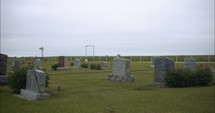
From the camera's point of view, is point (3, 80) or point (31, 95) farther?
point (3, 80)

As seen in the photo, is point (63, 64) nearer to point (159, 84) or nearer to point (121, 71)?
point (121, 71)

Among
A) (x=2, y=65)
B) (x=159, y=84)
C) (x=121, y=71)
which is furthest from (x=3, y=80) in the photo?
(x=159, y=84)

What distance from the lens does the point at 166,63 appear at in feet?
67.6

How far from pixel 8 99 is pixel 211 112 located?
28.9ft

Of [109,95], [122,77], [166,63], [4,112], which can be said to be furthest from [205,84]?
[4,112]

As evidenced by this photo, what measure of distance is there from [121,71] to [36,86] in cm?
1041

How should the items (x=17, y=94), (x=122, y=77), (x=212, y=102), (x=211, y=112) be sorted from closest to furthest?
(x=211, y=112) → (x=212, y=102) → (x=17, y=94) → (x=122, y=77)

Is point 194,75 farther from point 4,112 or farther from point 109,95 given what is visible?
point 4,112

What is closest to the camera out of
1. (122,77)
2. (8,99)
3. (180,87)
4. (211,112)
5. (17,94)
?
(211,112)

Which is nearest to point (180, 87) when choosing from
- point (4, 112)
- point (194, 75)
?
point (194, 75)

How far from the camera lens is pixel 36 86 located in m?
15.2

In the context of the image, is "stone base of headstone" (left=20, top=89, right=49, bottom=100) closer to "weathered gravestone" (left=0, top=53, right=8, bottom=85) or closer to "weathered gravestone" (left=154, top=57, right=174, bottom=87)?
"weathered gravestone" (left=0, top=53, right=8, bottom=85)

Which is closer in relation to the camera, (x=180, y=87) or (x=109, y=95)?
(x=109, y=95)

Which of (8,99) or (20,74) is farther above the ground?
(20,74)
